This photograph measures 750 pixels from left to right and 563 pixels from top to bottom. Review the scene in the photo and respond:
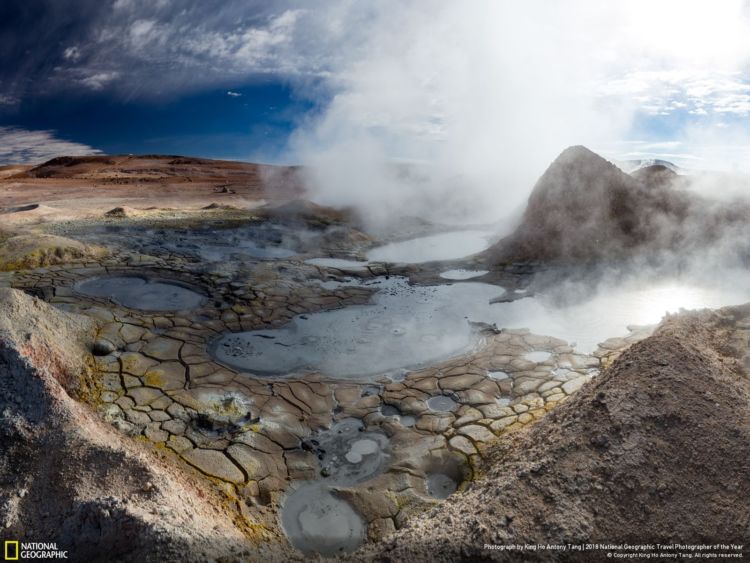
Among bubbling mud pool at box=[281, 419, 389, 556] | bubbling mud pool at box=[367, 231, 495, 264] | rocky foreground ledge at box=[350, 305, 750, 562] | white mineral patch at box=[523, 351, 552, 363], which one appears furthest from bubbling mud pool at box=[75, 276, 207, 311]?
rocky foreground ledge at box=[350, 305, 750, 562]

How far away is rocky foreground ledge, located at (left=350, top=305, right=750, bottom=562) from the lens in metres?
2.47

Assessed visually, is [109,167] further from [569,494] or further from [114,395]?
[569,494]

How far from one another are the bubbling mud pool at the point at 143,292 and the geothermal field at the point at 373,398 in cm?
5

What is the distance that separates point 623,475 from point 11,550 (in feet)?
11.0

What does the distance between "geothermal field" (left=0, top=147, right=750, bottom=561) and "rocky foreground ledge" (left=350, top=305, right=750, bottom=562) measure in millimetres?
12

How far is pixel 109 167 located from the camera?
107ft

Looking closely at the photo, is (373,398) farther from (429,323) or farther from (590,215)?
(590,215)

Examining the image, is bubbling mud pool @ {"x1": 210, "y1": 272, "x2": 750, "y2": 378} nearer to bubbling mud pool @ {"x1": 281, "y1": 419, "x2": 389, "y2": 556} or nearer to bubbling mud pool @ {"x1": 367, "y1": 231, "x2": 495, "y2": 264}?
bubbling mud pool @ {"x1": 281, "y1": 419, "x2": 389, "y2": 556}

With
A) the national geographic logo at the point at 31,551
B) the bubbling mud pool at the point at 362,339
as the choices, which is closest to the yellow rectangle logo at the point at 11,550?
the national geographic logo at the point at 31,551

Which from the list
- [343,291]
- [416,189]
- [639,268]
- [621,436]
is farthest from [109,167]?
[621,436]

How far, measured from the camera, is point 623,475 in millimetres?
2697

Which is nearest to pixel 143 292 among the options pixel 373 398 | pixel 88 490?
pixel 373 398

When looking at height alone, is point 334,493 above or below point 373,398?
below

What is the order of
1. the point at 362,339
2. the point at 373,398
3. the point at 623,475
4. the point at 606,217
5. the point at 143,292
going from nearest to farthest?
1. the point at 623,475
2. the point at 373,398
3. the point at 362,339
4. the point at 143,292
5. the point at 606,217
